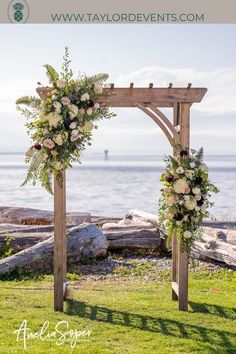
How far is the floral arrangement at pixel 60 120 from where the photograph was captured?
24.4 feet

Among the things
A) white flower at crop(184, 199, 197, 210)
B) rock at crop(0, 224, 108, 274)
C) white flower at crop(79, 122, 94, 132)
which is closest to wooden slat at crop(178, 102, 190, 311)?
white flower at crop(184, 199, 197, 210)

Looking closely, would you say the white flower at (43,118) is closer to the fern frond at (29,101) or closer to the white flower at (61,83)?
the fern frond at (29,101)

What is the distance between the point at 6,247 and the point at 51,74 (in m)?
5.12

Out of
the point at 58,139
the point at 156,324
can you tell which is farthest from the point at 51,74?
the point at 156,324

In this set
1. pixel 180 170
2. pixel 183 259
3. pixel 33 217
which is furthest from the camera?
pixel 33 217

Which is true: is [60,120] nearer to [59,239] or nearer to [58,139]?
[58,139]

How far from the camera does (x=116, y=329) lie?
23.4ft

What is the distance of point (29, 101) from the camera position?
7648 mm

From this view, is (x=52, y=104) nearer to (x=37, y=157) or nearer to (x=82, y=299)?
(x=37, y=157)

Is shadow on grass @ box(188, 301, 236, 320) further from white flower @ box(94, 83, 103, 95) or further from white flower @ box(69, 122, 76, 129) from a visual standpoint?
white flower @ box(94, 83, 103, 95)

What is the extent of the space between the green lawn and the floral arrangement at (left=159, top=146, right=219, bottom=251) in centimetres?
101

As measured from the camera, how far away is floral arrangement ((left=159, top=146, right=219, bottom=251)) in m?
7.71

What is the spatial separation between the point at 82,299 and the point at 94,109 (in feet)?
9.25

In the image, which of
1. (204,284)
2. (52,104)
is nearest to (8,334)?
(52,104)
